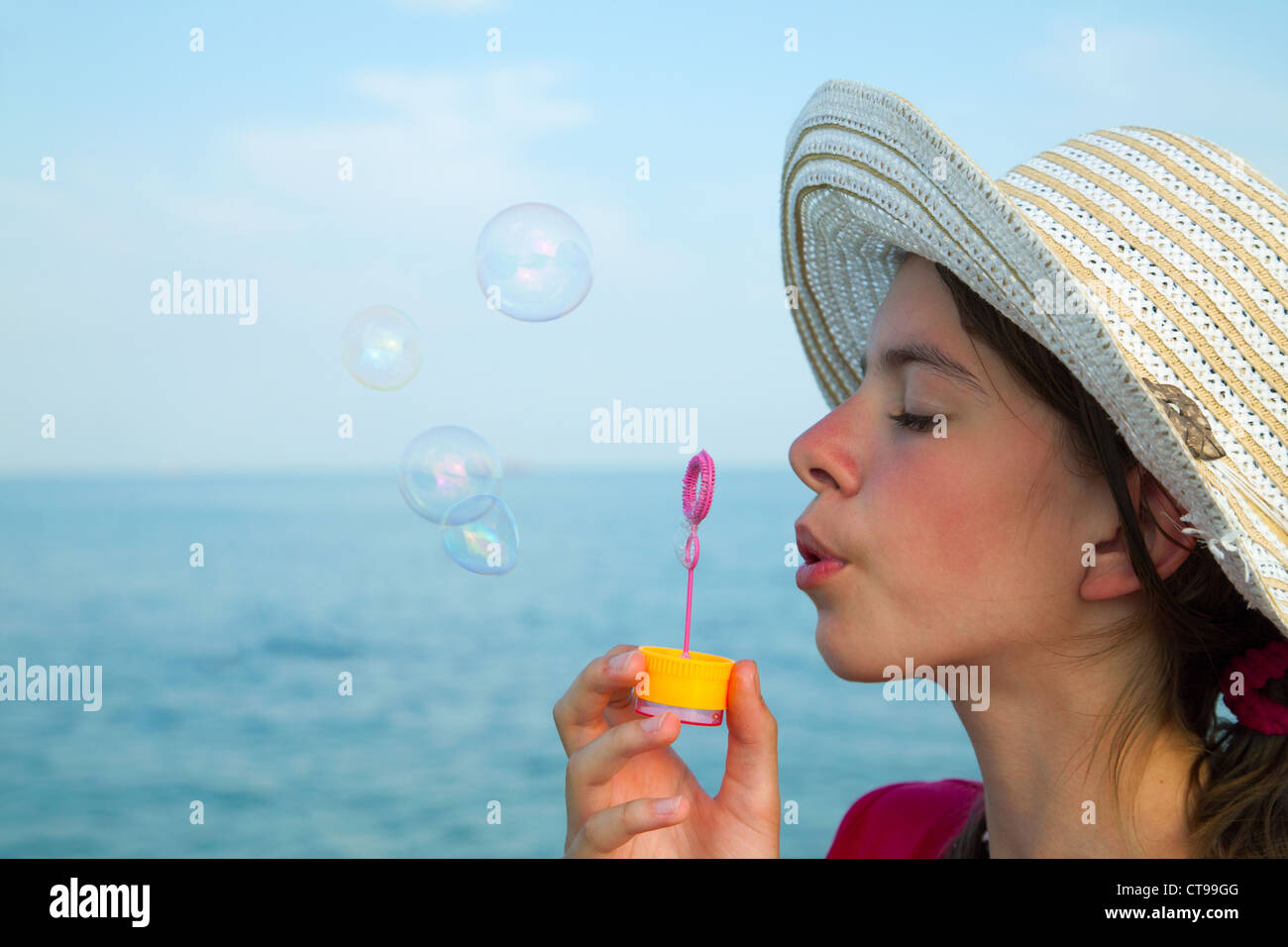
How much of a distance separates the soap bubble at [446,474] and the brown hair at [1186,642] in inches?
70.8

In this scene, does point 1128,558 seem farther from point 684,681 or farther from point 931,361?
point 684,681

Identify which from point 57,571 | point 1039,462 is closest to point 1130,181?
point 1039,462

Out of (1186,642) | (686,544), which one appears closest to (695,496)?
(686,544)

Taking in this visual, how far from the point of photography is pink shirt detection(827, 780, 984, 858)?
2014 millimetres

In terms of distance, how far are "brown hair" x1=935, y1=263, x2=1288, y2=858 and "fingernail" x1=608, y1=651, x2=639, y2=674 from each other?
0.64 m

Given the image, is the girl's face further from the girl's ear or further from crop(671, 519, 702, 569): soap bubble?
crop(671, 519, 702, 569): soap bubble

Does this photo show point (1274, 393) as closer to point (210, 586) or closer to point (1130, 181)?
point (1130, 181)

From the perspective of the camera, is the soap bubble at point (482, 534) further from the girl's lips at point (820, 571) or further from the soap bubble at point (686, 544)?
the girl's lips at point (820, 571)

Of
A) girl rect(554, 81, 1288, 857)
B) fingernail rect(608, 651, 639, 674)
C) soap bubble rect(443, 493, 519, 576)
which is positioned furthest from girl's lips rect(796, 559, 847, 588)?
soap bubble rect(443, 493, 519, 576)

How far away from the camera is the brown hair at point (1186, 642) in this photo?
141cm

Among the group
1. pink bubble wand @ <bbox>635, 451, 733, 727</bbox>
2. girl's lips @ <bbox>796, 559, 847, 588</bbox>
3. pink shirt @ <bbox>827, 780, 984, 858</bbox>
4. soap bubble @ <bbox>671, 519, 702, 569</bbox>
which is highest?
soap bubble @ <bbox>671, 519, 702, 569</bbox>

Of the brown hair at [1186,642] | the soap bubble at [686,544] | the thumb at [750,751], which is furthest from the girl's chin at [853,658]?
the brown hair at [1186,642]

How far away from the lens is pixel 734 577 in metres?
17.0
